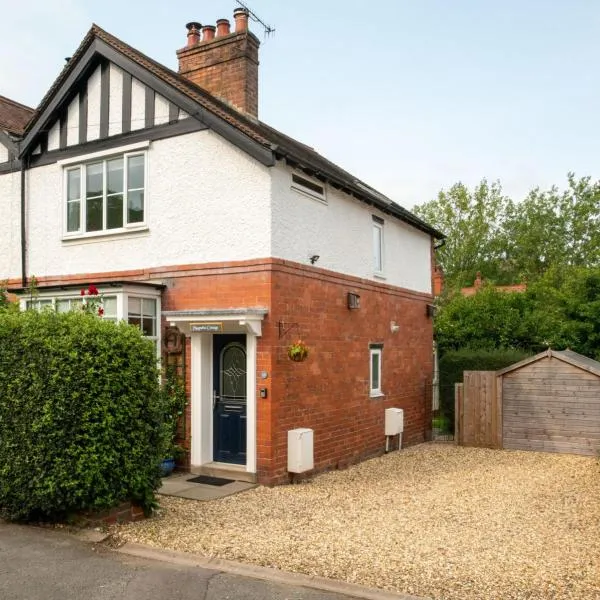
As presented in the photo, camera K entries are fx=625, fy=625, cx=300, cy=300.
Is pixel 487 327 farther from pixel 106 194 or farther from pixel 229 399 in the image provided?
pixel 106 194

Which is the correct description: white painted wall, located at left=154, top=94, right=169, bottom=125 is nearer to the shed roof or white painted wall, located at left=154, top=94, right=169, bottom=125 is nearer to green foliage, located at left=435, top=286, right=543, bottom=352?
the shed roof

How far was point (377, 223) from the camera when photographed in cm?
1427

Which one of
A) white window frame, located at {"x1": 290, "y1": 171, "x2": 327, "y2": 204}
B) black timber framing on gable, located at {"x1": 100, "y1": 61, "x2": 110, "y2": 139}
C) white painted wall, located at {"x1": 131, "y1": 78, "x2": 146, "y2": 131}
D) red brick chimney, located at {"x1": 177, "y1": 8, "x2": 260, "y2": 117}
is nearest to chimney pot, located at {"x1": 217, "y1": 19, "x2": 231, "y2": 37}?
red brick chimney, located at {"x1": 177, "y1": 8, "x2": 260, "y2": 117}

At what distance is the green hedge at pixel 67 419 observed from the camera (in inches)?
275

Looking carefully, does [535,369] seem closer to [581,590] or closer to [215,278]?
[215,278]

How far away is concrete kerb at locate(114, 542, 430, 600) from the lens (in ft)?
17.9

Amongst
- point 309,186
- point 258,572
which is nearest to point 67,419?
point 258,572

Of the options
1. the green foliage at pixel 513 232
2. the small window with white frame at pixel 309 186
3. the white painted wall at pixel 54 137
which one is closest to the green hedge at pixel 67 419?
the small window with white frame at pixel 309 186

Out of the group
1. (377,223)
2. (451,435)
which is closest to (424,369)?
(451,435)

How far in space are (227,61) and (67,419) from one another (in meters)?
10.1

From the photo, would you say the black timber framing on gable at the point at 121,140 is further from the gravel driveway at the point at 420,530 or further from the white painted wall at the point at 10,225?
the gravel driveway at the point at 420,530

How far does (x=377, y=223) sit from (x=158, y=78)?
576cm

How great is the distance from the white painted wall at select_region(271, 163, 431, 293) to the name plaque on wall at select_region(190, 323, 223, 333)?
4.99ft

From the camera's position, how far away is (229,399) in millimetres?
10844
